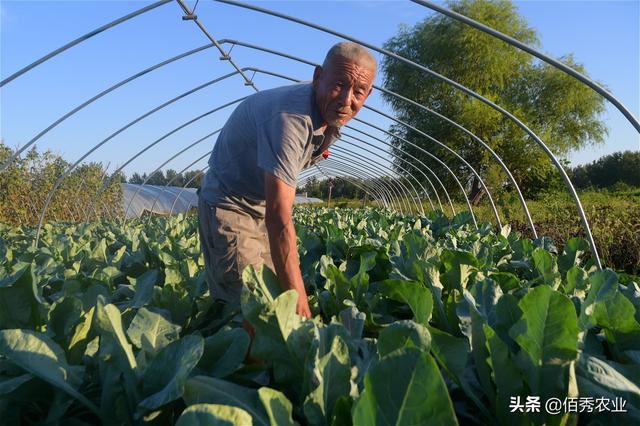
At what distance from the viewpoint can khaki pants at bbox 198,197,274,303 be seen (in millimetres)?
2611

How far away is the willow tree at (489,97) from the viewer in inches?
1145

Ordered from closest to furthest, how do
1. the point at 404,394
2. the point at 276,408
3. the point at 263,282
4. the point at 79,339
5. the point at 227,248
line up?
the point at 404,394 → the point at 276,408 → the point at 79,339 → the point at 263,282 → the point at 227,248

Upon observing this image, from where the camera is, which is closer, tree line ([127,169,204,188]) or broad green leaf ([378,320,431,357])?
broad green leaf ([378,320,431,357])

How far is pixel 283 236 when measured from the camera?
200cm

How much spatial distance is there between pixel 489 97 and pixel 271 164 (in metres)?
30.2

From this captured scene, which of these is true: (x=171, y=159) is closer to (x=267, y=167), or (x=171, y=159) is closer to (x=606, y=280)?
(x=267, y=167)

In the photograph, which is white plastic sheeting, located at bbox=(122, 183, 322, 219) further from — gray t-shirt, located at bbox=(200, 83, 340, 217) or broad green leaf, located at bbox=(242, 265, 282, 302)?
broad green leaf, located at bbox=(242, 265, 282, 302)

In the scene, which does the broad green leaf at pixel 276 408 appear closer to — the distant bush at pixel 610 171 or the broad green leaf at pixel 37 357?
the broad green leaf at pixel 37 357

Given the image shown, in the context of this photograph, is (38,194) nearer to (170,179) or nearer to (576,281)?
(170,179)

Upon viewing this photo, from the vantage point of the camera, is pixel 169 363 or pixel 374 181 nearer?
pixel 169 363

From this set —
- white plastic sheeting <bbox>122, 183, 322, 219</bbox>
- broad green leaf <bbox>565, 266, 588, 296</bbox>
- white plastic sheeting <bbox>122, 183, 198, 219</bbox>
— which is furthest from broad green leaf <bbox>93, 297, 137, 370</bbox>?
white plastic sheeting <bbox>122, 183, 198, 219</bbox>

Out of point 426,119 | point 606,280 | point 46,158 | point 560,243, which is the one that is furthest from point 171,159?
point 426,119

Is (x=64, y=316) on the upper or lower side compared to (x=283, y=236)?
lower

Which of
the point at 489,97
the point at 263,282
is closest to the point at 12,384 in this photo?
the point at 263,282
